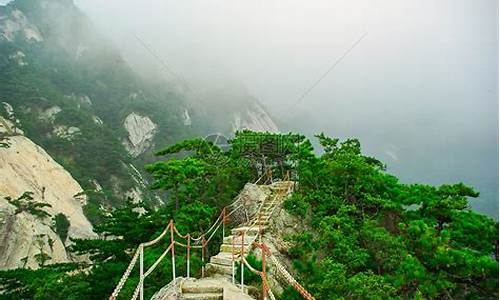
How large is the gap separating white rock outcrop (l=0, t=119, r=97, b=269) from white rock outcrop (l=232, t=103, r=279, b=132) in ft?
159

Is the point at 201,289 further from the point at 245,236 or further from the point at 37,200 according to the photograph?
the point at 37,200

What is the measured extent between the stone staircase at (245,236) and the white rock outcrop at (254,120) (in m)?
67.5

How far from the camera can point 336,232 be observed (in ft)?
36.0

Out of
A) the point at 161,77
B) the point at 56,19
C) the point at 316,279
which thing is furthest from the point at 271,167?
the point at 56,19

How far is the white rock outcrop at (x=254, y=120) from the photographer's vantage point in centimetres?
8344

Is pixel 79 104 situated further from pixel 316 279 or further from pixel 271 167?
→ pixel 316 279

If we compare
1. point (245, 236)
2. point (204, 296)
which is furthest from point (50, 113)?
point (204, 296)

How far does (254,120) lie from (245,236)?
241ft

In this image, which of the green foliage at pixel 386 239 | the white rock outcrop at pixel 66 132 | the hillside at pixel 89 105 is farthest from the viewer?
the white rock outcrop at pixel 66 132

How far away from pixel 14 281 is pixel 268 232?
412 inches

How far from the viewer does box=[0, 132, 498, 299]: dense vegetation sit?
8.97m

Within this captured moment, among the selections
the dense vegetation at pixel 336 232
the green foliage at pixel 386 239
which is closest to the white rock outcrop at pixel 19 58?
the dense vegetation at pixel 336 232

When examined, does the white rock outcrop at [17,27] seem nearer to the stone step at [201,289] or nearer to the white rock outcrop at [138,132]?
the white rock outcrop at [138,132]

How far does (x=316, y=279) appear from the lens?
329 inches
